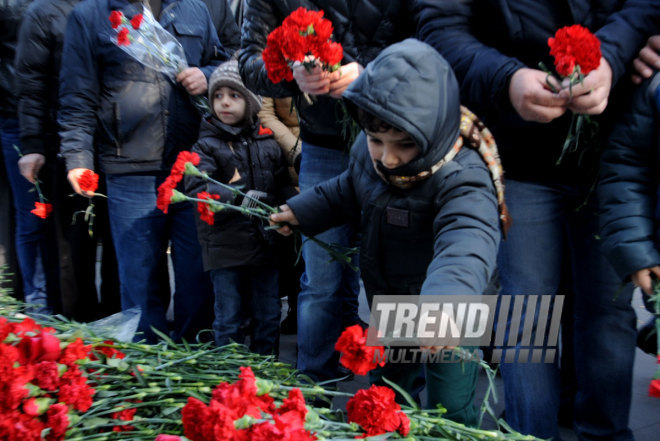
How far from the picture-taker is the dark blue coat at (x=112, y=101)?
297cm

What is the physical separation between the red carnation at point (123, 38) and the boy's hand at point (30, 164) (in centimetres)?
93

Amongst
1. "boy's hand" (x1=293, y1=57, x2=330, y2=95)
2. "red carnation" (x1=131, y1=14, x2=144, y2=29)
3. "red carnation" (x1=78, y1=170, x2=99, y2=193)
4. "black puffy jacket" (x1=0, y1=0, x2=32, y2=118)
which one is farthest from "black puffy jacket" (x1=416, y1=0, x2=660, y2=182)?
"black puffy jacket" (x1=0, y1=0, x2=32, y2=118)

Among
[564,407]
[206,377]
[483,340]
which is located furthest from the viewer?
[564,407]

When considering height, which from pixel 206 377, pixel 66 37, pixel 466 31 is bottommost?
pixel 206 377

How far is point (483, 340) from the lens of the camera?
192 centimetres

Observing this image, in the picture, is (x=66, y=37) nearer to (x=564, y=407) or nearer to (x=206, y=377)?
(x=206, y=377)

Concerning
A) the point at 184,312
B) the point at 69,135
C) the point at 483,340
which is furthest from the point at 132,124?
the point at 483,340

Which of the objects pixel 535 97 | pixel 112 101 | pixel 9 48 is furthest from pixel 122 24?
pixel 535 97

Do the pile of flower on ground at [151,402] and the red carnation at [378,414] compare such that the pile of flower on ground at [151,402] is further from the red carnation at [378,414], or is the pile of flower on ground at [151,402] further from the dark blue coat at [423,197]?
the dark blue coat at [423,197]

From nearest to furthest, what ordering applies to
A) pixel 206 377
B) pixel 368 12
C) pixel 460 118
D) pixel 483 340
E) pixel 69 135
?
pixel 206 377
pixel 460 118
pixel 483 340
pixel 368 12
pixel 69 135

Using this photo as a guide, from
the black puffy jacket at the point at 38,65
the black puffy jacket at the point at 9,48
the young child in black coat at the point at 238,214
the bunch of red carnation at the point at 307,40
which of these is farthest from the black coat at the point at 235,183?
the black puffy jacket at the point at 9,48

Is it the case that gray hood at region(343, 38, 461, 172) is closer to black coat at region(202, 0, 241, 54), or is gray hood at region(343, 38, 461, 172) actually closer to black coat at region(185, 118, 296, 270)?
black coat at region(185, 118, 296, 270)

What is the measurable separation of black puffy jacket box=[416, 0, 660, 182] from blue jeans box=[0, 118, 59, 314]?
2.60 metres

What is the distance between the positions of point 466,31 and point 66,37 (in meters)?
1.93
